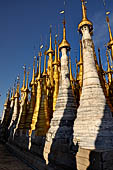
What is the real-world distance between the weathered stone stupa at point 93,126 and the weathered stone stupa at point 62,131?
1.18m

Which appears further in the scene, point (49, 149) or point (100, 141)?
point (49, 149)

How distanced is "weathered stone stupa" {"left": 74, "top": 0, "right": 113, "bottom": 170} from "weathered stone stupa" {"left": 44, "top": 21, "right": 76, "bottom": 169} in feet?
3.89

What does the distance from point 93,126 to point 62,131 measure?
305cm

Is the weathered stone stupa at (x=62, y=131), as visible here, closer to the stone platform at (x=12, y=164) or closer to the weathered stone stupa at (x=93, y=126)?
the weathered stone stupa at (x=93, y=126)

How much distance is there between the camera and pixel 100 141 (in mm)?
6781

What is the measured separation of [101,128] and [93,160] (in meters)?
1.73

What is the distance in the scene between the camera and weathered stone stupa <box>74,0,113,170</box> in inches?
240

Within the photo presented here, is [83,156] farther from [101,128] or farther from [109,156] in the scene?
[101,128]

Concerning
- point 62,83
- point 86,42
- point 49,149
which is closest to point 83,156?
point 49,149

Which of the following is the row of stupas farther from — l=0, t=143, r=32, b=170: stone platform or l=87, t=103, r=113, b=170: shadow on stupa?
l=0, t=143, r=32, b=170: stone platform

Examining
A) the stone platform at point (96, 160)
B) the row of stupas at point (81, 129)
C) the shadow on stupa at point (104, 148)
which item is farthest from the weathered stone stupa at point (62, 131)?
the shadow on stupa at point (104, 148)

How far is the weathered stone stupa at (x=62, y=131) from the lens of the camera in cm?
818

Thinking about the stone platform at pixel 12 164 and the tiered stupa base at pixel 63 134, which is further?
the stone platform at pixel 12 164

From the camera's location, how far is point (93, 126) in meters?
7.29
